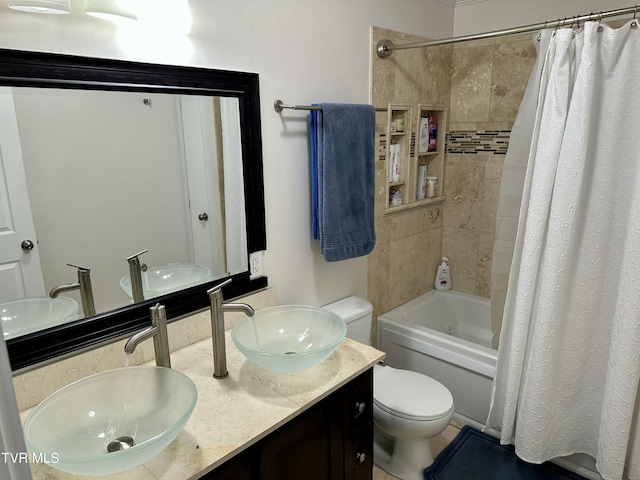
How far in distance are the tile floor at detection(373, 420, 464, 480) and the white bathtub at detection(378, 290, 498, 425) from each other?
0.18 feet

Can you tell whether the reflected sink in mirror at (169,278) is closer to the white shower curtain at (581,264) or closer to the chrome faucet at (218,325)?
the chrome faucet at (218,325)

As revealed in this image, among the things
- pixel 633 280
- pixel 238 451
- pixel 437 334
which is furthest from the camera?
pixel 437 334

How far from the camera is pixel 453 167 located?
9.71ft

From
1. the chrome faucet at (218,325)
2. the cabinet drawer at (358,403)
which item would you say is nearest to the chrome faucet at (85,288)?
the chrome faucet at (218,325)

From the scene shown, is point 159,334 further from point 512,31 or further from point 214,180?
point 512,31

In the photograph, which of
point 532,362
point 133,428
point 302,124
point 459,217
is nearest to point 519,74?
point 459,217

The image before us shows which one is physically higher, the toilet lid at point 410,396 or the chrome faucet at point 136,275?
the chrome faucet at point 136,275

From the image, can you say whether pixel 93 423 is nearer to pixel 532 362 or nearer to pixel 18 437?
pixel 18 437

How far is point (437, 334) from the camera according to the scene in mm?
2418

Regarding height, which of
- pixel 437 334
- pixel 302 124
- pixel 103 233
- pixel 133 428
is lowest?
pixel 437 334

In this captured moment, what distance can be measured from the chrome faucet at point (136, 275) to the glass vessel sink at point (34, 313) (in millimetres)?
188

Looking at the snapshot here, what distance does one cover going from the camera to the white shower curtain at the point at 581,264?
64.4 inches

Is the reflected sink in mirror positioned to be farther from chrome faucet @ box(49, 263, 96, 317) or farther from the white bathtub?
the white bathtub

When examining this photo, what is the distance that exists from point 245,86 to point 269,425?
1197 mm
